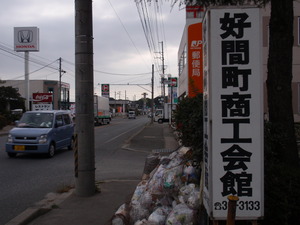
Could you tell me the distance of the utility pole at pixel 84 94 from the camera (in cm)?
664

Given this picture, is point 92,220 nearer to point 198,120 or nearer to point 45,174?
point 198,120

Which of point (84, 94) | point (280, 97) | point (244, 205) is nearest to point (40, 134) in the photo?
point (84, 94)

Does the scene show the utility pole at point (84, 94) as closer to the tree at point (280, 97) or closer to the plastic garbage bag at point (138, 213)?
the plastic garbage bag at point (138, 213)

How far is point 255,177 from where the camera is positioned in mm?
3916

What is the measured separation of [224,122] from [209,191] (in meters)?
0.82

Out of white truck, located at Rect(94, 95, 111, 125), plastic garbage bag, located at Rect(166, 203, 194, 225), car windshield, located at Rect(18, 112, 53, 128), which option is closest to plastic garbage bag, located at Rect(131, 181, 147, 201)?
plastic garbage bag, located at Rect(166, 203, 194, 225)

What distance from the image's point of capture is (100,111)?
156 ft

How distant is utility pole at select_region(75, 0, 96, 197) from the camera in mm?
6641

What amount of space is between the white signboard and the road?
3779 millimetres

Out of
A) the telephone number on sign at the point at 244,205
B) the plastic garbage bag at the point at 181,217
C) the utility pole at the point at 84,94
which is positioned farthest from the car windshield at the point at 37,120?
the telephone number on sign at the point at 244,205

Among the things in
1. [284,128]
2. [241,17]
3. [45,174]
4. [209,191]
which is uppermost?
[241,17]

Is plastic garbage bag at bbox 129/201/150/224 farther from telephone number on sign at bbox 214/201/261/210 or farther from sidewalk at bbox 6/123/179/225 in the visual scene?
telephone number on sign at bbox 214/201/261/210

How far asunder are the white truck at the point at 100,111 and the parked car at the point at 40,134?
101 ft

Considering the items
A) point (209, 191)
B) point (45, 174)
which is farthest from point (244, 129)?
point (45, 174)
